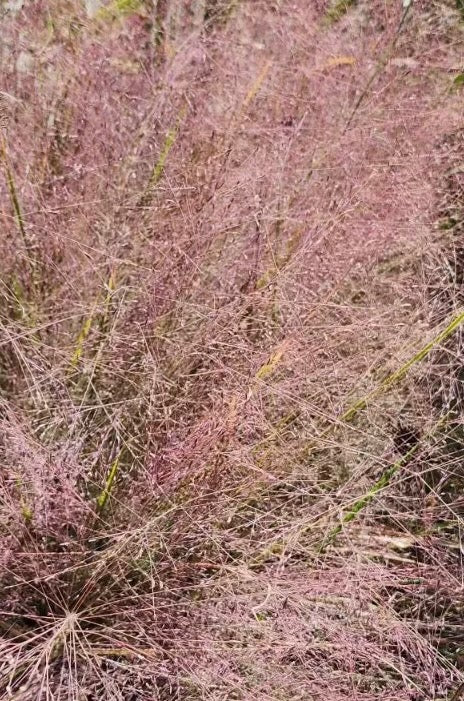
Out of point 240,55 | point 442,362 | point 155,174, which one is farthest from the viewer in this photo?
point 240,55

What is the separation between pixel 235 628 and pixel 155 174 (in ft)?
2.20

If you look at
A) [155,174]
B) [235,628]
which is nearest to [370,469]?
[235,628]

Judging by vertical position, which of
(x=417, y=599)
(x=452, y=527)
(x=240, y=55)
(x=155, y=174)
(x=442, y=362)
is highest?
(x=240, y=55)

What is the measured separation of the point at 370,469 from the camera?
4.68ft

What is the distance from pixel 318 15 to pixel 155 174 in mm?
590

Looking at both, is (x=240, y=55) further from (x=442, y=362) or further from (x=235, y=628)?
(x=235, y=628)

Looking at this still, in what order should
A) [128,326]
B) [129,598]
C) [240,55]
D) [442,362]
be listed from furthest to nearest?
[240,55] < [442,362] < [128,326] < [129,598]

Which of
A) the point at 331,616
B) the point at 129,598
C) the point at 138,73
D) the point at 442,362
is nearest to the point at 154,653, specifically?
the point at 129,598

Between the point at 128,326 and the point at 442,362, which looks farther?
the point at 442,362

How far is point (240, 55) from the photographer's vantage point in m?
1.67

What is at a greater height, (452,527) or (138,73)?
(138,73)

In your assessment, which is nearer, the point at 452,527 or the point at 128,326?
the point at 128,326

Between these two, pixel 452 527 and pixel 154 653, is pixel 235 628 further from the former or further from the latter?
pixel 452 527

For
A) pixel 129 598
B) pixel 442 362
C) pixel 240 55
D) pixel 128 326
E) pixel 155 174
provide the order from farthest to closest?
pixel 240 55 < pixel 442 362 < pixel 155 174 < pixel 128 326 < pixel 129 598
